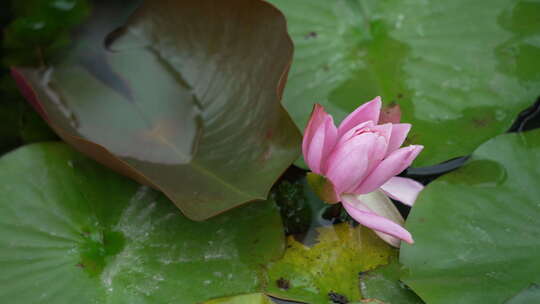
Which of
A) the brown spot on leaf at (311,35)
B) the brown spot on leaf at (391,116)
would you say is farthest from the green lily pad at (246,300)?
the brown spot on leaf at (311,35)

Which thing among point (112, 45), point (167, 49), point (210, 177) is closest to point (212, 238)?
point (210, 177)

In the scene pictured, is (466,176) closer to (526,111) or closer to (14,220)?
(526,111)

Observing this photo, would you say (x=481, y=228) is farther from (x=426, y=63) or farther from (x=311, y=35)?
(x=311, y=35)

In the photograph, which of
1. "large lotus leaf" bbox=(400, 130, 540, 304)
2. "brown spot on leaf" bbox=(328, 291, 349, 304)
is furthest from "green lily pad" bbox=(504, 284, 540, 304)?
"brown spot on leaf" bbox=(328, 291, 349, 304)

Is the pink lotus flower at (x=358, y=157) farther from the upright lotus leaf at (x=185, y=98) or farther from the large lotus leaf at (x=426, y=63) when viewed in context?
the large lotus leaf at (x=426, y=63)

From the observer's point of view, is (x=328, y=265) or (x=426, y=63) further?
(x=426, y=63)

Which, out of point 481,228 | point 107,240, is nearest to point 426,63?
point 481,228
